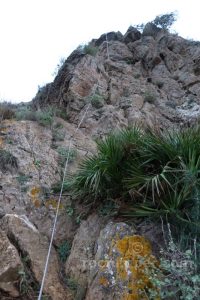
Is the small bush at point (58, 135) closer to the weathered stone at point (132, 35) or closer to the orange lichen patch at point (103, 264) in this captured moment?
the orange lichen patch at point (103, 264)

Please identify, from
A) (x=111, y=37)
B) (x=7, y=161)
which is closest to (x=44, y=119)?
(x=7, y=161)

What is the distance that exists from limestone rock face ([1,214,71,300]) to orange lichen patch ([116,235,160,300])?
918mm

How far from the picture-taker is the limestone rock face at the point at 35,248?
16.5ft

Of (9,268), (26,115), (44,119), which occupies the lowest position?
Result: (9,268)

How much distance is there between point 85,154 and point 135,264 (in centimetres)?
402

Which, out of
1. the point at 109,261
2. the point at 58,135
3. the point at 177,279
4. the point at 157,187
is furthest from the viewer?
the point at 58,135

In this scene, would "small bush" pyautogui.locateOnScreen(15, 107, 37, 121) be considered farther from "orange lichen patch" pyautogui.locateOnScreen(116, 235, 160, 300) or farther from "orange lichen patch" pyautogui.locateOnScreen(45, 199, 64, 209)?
"orange lichen patch" pyautogui.locateOnScreen(116, 235, 160, 300)

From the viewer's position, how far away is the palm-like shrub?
5.17 m

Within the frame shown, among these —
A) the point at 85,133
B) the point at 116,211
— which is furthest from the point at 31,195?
the point at 85,133

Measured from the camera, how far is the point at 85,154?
8.48 m

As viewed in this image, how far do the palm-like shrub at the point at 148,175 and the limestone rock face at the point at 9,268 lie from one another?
1.74 metres

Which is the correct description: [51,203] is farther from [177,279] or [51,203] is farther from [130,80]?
[130,80]

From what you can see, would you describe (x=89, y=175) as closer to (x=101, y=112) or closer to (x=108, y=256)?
(x=108, y=256)

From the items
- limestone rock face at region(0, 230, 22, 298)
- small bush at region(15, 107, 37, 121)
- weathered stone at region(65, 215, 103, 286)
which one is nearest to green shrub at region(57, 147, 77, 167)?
small bush at region(15, 107, 37, 121)
